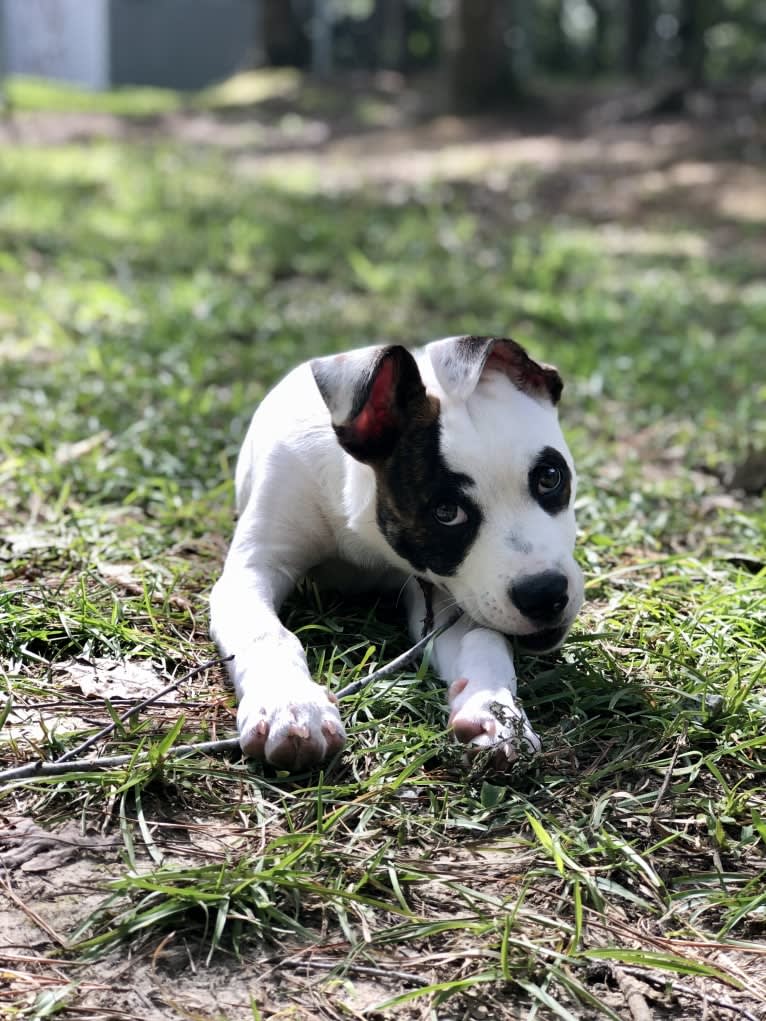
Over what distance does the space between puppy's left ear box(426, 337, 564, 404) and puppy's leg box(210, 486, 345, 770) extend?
24.3 inches

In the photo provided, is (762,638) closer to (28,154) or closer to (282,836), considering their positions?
(282,836)

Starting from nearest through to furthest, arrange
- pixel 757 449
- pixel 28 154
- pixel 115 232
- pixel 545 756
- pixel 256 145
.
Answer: pixel 545 756
pixel 757 449
pixel 115 232
pixel 28 154
pixel 256 145

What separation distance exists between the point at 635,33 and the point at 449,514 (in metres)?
28.6

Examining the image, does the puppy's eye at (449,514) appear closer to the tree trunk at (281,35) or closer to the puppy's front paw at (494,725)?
the puppy's front paw at (494,725)

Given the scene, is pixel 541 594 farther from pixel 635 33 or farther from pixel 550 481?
pixel 635 33

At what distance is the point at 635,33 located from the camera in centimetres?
2866

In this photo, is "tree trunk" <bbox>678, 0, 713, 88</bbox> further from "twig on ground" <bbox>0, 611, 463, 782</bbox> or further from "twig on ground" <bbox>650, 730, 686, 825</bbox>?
"twig on ground" <bbox>0, 611, 463, 782</bbox>

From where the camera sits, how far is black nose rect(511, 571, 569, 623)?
2.86 meters

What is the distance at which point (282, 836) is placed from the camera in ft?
7.89

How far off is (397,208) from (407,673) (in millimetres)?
8473

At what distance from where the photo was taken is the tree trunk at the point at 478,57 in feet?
50.9

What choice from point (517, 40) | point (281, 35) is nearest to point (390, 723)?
point (517, 40)

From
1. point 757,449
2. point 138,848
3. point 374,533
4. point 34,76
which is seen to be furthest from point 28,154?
point 34,76

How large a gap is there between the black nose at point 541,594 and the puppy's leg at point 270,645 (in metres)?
0.51
